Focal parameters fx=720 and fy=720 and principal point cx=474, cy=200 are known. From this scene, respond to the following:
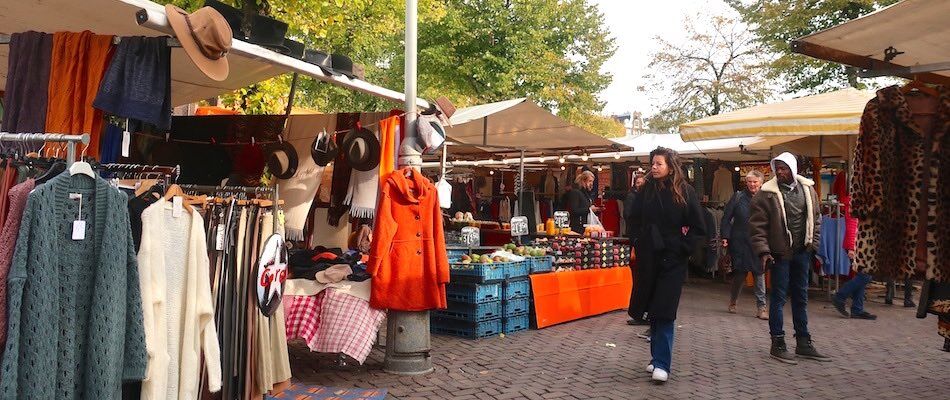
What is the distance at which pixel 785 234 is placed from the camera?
6.54 metres

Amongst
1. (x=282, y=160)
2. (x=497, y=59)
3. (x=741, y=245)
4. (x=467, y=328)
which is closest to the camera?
(x=282, y=160)

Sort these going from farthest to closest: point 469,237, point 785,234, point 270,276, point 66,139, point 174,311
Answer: point 469,237, point 785,234, point 270,276, point 174,311, point 66,139

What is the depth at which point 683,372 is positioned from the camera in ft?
21.0

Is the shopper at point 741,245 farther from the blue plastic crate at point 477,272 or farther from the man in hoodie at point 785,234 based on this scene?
the blue plastic crate at point 477,272

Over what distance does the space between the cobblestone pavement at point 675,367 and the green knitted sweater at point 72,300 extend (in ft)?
8.55

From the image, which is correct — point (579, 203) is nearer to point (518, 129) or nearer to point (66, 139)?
point (518, 129)

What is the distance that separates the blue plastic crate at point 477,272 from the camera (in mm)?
7633

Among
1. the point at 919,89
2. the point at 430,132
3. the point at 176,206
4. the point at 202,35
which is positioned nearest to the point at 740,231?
the point at 430,132

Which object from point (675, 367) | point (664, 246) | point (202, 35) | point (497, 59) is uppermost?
point (497, 59)

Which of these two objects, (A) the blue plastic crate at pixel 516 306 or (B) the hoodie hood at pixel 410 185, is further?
(A) the blue plastic crate at pixel 516 306

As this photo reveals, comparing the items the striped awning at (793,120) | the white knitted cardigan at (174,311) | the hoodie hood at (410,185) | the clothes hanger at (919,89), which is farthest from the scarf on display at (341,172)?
the striped awning at (793,120)

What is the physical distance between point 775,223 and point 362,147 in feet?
12.6


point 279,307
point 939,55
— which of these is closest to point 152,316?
point 279,307

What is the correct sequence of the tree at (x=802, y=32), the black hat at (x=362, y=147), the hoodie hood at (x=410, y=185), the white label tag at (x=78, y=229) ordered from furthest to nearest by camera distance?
the tree at (x=802, y=32) → the black hat at (x=362, y=147) → the hoodie hood at (x=410, y=185) → the white label tag at (x=78, y=229)
